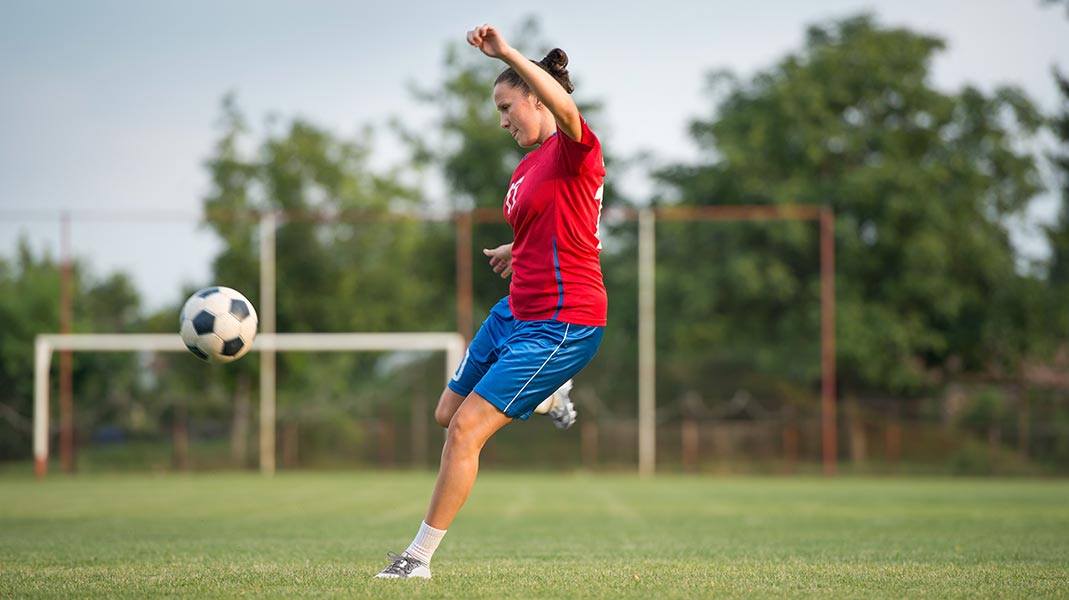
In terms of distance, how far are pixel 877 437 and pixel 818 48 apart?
10512 mm

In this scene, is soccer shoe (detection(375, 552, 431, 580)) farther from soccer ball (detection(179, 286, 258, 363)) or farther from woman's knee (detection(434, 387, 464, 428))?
soccer ball (detection(179, 286, 258, 363))

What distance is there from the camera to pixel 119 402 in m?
22.4

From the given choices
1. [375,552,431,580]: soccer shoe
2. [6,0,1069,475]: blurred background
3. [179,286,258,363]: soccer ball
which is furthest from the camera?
[6,0,1069,475]: blurred background

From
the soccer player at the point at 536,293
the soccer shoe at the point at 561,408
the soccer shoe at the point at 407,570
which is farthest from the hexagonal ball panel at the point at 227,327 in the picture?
the soccer shoe at the point at 407,570

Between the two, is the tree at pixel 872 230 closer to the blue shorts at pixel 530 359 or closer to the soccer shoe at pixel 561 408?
the soccer shoe at pixel 561 408

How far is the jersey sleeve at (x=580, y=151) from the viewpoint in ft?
15.1

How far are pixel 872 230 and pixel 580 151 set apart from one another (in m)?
24.9

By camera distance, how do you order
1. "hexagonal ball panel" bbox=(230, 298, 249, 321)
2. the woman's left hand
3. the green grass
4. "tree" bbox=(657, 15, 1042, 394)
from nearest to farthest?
the woman's left hand → the green grass → "hexagonal ball panel" bbox=(230, 298, 249, 321) → "tree" bbox=(657, 15, 1042, 394)

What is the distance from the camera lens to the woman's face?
4.77 m

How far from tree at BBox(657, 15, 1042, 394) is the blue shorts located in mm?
21919

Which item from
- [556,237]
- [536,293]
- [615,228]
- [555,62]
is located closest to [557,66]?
[555,62]

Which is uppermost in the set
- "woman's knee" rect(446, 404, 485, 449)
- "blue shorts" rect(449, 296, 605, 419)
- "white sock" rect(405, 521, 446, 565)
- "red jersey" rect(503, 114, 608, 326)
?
"red jersey" rect(503, 114, 608, 326)

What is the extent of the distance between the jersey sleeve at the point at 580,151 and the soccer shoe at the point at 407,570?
1.61m

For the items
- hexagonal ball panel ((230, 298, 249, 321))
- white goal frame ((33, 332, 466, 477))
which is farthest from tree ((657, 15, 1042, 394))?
hexagonal ball panel ((230, 298, 249, 321))
